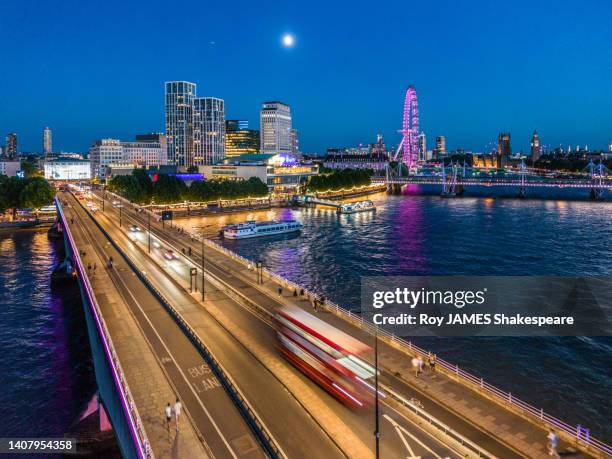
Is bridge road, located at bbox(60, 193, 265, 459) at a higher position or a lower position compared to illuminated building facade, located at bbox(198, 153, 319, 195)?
lower

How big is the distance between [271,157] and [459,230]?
108064 millimetres

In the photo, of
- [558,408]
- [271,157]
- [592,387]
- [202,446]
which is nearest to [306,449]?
[202,446]

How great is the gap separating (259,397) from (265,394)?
1.25 ft

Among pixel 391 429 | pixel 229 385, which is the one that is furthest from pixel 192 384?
pixel 391 429

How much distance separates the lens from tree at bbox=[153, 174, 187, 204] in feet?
390

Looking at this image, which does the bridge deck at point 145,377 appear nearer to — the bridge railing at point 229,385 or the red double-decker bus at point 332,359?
the bridge railing at point 229,385

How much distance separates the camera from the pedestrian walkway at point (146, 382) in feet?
57.5

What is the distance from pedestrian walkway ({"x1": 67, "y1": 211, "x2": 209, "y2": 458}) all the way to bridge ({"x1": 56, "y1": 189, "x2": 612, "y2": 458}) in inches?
2.1

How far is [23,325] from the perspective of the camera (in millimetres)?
41250

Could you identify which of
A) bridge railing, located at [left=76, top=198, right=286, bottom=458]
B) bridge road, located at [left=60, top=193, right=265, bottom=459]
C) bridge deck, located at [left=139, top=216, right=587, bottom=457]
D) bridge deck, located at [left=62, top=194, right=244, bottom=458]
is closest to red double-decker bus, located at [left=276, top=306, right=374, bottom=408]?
bridge deck, located at [left=139, top=216, right=587, bottom=457]

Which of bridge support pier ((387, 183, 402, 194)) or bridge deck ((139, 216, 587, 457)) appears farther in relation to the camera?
bridge support pier ((387, 183, 402, 194))

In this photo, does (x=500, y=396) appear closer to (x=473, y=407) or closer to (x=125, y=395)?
(x=473, y=407)

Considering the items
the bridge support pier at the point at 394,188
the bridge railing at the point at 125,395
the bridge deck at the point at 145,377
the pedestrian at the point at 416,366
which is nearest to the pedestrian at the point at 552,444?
the pedestrian at the point at 416,366

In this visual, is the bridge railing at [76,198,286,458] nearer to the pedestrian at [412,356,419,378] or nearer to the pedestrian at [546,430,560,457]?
the pedestrian at [412,356,419,378]
